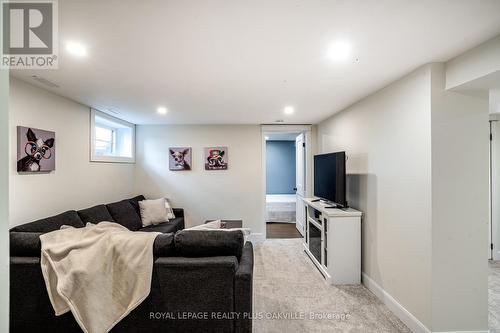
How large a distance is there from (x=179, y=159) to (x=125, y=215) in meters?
1.47

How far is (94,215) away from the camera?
3.02 m

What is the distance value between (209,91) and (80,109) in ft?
6.38

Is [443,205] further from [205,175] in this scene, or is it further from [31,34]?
[205,175]

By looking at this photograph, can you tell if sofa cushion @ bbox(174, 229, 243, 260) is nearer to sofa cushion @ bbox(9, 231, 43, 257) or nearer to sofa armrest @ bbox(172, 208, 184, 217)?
sofa cushion @ bbox(9, 231, 43, 257)

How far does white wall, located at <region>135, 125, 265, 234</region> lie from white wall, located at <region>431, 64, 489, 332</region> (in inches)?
120

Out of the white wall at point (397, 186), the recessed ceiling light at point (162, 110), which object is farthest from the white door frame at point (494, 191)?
the recessed ceiling light at point (162, 110)

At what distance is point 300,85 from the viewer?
245cm

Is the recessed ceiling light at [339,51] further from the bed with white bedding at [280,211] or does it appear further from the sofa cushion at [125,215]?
the bed with white bedding at [280,211]

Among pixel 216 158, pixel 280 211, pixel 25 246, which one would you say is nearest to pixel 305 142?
pixel 216 158

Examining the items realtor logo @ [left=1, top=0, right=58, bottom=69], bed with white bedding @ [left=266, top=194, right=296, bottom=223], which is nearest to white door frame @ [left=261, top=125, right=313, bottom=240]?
bed with white bedding @ [left=266, top=194, right=296, bottom=223]

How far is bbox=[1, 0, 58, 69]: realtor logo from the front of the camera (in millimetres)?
1280

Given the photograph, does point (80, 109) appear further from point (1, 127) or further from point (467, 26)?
point (467, 26)

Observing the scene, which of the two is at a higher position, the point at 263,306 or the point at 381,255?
the point at 381,255

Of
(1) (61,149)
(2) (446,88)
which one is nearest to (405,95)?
(2) (446,88)
